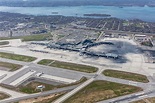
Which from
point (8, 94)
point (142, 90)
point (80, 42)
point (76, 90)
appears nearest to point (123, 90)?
point (142, 90)

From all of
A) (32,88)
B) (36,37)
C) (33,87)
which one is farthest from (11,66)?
(36,37)

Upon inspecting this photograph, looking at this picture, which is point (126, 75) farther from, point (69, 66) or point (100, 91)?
point (69, 66)

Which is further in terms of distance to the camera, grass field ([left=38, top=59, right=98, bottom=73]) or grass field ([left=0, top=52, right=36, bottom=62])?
grass field ([left=0, top=52, right=36, bottom=62])

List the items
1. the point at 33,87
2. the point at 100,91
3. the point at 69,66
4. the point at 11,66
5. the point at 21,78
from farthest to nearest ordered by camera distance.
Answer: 1. the point at 11,66
2. the point at 69,66
3. the point at 21,78
4. the point at 33,87
5. the point at 100,91

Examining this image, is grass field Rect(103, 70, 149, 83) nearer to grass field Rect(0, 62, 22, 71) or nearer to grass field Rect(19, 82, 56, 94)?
grass field Rect(19, 82, 56, 94)

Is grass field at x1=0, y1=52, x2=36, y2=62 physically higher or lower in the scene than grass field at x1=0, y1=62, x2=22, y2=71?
higher

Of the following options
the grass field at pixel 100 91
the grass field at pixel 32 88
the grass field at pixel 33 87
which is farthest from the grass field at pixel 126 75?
the grass field at pixel 32 88

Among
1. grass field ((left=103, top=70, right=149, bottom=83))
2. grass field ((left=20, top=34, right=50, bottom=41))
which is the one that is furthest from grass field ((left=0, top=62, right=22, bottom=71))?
grass field ((left=20, top=34, right=50, bottom=41))
